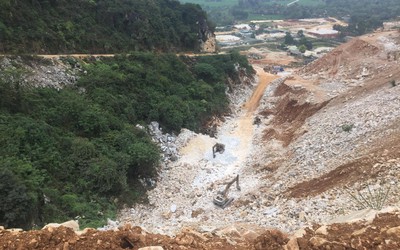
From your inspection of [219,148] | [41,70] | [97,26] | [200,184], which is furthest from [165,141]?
[97,26]

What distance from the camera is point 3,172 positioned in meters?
15.4

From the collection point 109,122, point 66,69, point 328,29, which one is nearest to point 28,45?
point 66,69

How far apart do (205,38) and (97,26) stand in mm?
20197

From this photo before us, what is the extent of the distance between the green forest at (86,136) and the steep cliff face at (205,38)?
1805 centimetres

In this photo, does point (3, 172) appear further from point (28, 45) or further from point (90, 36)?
point (90, 36)

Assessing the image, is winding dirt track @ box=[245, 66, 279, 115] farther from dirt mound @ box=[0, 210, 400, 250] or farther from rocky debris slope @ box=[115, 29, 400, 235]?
dirt mound @ box=[0, 210, 400, 250]

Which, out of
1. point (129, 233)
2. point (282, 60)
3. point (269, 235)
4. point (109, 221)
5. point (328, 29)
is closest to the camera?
point (129, 233)

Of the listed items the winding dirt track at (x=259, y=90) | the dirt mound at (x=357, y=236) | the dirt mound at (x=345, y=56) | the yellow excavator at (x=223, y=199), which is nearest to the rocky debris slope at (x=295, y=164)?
the yellow excavator at (x=223, y=199)

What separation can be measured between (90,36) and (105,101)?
11.4 meters

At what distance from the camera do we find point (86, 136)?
79.8 feet

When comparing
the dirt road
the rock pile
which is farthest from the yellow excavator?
the rock pile

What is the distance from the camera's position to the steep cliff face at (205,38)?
5347cm

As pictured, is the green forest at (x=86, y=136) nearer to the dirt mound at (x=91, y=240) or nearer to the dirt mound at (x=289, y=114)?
the dirt mound at (x=91, y=240)

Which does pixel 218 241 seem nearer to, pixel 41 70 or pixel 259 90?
pixel 41 70
